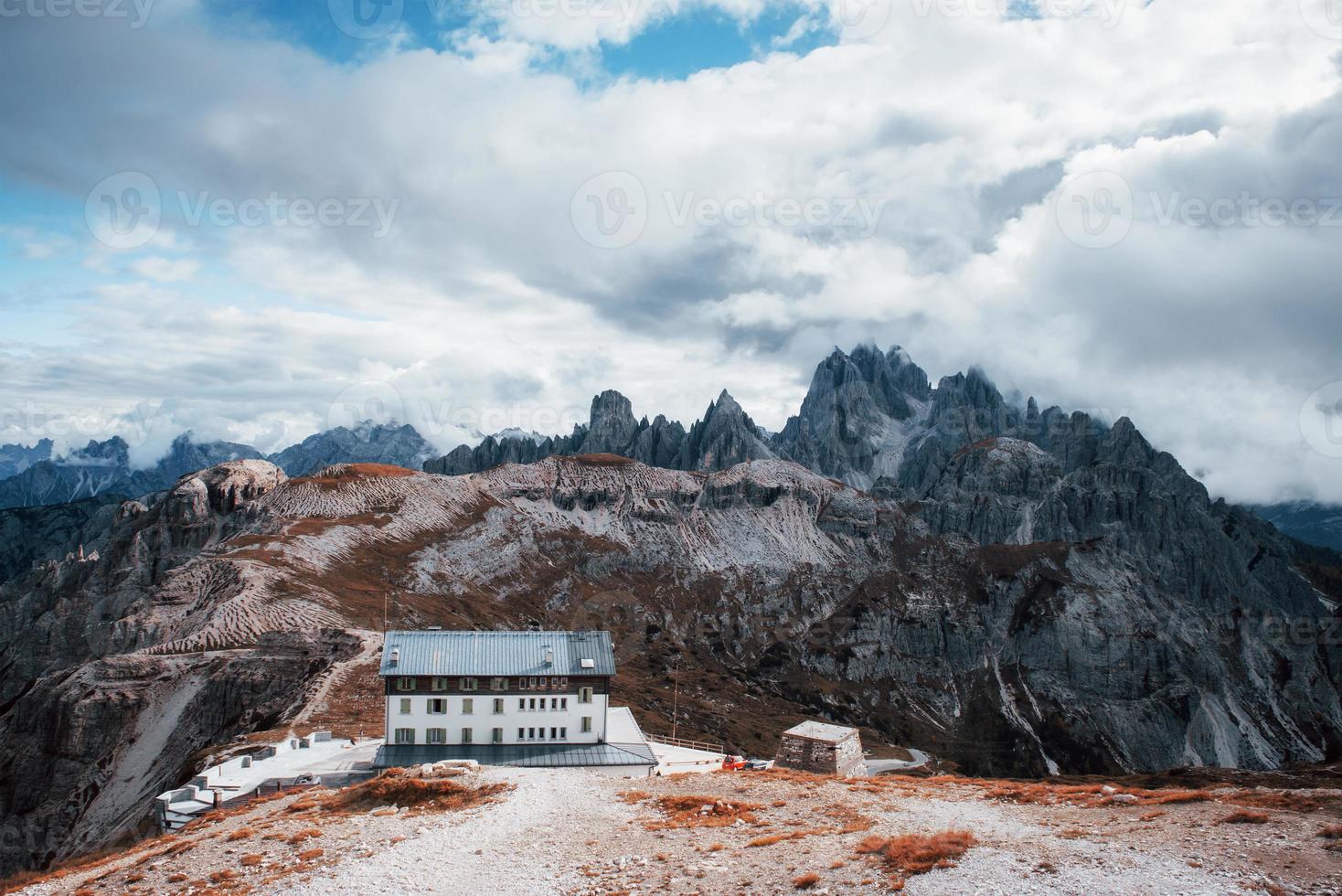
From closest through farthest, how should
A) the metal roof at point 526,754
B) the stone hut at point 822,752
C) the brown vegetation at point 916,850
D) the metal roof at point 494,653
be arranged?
the brown vegetation at point 916,850
the stone hut at point 822,752
the metal roof at point 526,754
the metal roof at point 494,653

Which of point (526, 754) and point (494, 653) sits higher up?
point (494, 653)

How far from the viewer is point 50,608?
176625 millimetres

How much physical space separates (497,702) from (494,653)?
4002mm

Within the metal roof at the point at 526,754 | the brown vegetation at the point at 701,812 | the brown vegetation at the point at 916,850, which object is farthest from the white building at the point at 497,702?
the brown vegetation at the point at 916,850

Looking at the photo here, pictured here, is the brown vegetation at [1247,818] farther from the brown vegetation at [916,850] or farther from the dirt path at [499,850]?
the dirt path at [499,850]

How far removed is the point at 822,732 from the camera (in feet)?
227

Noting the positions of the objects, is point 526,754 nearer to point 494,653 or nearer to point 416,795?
point 494,653

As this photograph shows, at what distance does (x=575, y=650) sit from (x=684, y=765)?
527 inches

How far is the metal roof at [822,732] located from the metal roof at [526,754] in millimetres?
11487

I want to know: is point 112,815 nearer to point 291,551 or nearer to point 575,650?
point 575,650

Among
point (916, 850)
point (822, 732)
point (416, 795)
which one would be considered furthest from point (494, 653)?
point (916, 850)

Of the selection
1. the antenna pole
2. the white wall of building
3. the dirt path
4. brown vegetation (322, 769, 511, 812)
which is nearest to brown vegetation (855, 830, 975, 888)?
the dirt path

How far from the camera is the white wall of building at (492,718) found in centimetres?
7025

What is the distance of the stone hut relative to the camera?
6588 centimetres
